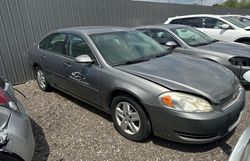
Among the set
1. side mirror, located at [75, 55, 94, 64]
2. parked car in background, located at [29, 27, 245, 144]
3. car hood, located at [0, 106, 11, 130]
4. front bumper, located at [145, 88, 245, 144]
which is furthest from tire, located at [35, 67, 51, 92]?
front bumper, located at [145, 88, 245, 144]

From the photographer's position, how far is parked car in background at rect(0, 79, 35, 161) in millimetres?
2072

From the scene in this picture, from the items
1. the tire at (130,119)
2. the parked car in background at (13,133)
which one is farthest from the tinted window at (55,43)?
the parked car in background at (13,133)

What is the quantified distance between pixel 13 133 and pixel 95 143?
133 centimetres

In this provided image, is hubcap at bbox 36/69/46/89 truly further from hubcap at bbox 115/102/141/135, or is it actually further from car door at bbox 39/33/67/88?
hubcap at bbox 115/102/141/135

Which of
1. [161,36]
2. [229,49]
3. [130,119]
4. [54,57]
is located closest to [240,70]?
[229,49]

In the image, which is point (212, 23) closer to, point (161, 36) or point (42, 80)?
point (161, 36)

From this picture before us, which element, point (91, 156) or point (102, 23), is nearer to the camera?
point (91, 156)

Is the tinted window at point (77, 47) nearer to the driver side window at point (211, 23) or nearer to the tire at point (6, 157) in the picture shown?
the tire at point (6, 157)

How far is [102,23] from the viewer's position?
8.30 m

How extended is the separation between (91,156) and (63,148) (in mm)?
462

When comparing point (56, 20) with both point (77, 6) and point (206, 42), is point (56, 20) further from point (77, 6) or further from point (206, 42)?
point (206, 42)

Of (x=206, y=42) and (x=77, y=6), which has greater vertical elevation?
(x=77, y=6)

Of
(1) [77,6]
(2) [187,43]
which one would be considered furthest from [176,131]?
(1) [77,6]

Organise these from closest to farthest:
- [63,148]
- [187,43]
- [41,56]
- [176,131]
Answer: [176,131] < [63,148] < [41,56] < [187,43]
